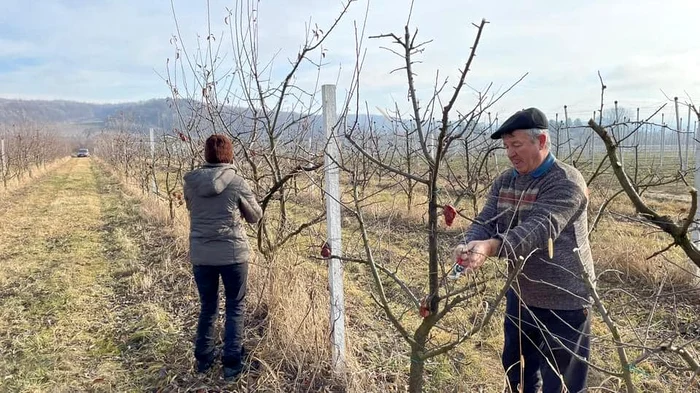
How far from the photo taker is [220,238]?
9.55 feet

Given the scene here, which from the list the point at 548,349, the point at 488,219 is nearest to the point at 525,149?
the point at 488,219

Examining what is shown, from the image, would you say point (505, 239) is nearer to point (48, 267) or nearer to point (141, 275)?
point (141, 275)

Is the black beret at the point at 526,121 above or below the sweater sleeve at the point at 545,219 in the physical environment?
above

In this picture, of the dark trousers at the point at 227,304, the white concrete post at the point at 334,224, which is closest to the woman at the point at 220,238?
the dark trousers at the point at 227,304

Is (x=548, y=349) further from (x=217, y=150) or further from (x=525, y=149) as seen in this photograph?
(x=217, y=150)

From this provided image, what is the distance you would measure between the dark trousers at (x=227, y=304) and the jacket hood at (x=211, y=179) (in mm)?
507

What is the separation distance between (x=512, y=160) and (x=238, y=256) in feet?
6.02

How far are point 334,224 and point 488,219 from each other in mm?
868

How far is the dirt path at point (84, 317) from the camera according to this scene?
124 inches

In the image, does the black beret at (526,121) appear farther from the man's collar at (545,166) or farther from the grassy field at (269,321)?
the grassy field at (269,321)

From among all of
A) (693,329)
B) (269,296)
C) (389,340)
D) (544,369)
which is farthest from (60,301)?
(693,329)

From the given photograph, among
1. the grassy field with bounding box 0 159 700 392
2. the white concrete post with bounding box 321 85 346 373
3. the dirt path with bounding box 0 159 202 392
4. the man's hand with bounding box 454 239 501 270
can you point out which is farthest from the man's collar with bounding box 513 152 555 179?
the dirt path with bounding box 0 159 202 392

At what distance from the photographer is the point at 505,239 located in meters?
1.54

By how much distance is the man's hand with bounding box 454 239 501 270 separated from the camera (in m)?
1.50
